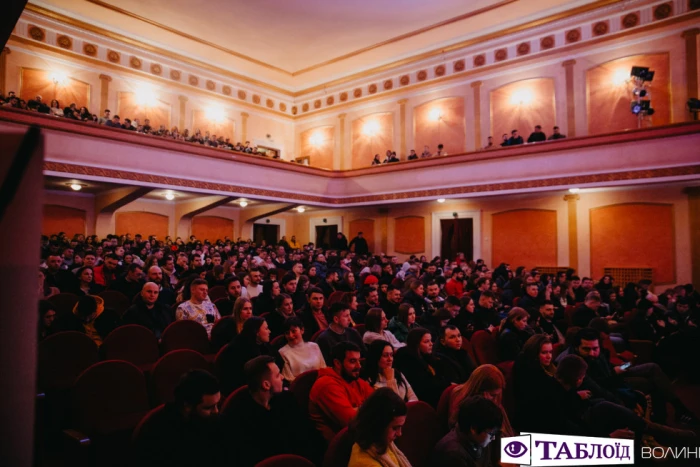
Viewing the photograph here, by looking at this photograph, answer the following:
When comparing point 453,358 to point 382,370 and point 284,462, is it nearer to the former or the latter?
point 382,370

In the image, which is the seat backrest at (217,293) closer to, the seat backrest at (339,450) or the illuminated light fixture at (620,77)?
the seat backrest at (339,450)

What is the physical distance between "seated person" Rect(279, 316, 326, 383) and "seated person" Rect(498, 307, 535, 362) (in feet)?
5.58

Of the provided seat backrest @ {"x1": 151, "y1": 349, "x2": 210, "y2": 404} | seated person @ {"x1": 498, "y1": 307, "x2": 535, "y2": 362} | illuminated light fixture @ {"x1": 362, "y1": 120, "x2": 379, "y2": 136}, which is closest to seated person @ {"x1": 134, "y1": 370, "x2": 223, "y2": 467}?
seat backrest @ {"x1": 151, "y1": 349, "x2": 210, "y2": 404}

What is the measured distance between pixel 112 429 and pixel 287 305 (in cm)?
175

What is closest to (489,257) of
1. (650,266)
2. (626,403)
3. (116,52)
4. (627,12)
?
(650,266)

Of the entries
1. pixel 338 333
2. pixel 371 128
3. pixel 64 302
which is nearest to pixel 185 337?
pixel 338 333

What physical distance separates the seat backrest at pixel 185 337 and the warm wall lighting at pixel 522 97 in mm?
11140

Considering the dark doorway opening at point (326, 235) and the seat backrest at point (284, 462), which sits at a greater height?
the dark doorway opening at point (326, 235)

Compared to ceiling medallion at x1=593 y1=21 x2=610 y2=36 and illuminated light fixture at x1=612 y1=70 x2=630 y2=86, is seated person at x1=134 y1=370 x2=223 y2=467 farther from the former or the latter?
ceiling medallion at x1=593 y1=21 x2=610 y2=36

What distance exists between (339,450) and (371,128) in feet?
45.7

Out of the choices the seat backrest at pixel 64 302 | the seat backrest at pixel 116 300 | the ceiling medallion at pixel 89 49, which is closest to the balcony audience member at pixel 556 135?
the seat backrest at pixel 116 300

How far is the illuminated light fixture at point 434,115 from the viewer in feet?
44.2

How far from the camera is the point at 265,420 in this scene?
2064 millimetres

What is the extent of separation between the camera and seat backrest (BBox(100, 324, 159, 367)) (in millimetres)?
3211
